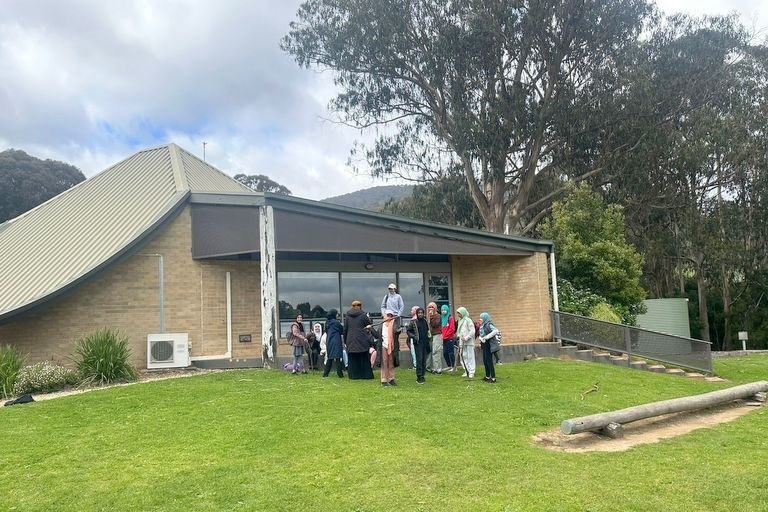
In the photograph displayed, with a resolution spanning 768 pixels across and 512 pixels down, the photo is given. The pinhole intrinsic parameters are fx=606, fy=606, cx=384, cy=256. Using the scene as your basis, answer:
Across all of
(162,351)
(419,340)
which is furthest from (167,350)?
(419,340)

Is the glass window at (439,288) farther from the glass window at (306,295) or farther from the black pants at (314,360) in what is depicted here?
the black pants at (314,360)

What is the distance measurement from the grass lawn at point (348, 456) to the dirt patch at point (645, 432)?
237mm

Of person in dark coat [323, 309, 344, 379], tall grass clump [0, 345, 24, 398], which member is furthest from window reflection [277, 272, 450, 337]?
tall grass clump [0, 345, 24, 398]

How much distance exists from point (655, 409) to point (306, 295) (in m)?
10.0

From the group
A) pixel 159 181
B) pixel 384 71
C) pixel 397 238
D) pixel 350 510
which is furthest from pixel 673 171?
pixel 350 510

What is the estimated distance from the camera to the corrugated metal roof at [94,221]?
1327 cm

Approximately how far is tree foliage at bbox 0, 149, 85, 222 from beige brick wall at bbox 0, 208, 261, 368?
3235 cm

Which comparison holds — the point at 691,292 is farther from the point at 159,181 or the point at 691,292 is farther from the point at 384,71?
the point at 159,181

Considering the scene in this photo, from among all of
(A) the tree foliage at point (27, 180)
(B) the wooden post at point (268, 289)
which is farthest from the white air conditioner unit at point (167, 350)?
(A) the tree foliage at point (27, 180)

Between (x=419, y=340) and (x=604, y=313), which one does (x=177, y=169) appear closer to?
(x=419, y=340)

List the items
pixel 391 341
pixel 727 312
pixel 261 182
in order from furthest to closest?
pixel 261 182 < pixel 727 312 < pixel 391 341

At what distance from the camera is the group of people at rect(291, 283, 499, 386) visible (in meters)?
10.3

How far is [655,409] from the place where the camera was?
7.98 m

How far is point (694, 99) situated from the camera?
2509cm
